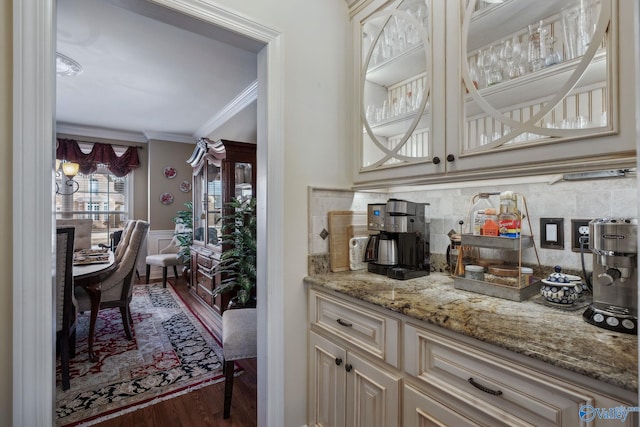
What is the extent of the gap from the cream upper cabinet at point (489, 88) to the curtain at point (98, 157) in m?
5.02

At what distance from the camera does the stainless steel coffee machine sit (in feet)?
2.67

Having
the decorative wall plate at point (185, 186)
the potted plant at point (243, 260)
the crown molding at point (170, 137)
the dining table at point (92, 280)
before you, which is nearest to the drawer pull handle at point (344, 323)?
the potted plant at point (243, 260)

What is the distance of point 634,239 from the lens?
811 mm

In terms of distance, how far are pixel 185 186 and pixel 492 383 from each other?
561 centimetres

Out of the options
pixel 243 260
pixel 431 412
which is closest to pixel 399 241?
pixel 431 412

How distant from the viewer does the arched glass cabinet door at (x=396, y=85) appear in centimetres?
133

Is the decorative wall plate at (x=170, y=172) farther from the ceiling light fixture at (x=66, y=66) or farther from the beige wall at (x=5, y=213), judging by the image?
the beige wall at (x=5, y=213)

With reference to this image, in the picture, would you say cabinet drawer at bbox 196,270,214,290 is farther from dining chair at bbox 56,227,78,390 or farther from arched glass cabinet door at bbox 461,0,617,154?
arched glass cabinet door at bbox 461,0,617,154

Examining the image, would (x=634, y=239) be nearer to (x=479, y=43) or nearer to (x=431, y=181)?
(x=431, y=181)

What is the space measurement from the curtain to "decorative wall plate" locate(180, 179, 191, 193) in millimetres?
797

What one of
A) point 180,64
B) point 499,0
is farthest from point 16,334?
point 180,64

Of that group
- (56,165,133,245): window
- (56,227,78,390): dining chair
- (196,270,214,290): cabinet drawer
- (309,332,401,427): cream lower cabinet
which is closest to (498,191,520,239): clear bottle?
(309,332,401,427): cream lower cabinet

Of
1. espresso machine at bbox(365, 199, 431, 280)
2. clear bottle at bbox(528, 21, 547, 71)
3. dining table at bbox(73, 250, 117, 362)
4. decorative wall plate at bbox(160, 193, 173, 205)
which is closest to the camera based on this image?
clear bottle at bbox(528, 21, 547, 71)

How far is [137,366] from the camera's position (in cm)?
225
